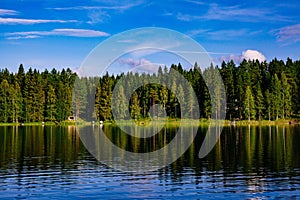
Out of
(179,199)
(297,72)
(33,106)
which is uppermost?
(297,72)

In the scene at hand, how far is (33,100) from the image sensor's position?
152750 mm

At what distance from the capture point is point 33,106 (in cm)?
15150

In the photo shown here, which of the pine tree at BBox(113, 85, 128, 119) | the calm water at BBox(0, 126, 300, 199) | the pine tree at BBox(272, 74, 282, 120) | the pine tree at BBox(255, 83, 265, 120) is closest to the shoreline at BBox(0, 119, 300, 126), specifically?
the pine tree at BBox(255, 83, 265, 120)

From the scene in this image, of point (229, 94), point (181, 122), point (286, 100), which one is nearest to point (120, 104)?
point (181, 122)

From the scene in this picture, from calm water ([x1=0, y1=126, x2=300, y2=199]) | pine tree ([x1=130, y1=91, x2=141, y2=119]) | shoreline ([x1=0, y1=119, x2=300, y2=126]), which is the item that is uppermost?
pine tree ([x1=130, y1=91, x2=141, y2=119])

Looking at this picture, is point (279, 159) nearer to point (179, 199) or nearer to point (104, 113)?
point (179, 199)

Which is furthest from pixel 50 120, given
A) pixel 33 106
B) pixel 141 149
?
pixel 141 149

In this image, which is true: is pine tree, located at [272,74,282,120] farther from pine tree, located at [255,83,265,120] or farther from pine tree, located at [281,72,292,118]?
pine tree, located at [255,83,265,120]

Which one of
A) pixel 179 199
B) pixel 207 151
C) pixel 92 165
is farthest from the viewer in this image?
pixel 207 151

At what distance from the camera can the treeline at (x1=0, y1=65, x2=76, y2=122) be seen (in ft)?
484

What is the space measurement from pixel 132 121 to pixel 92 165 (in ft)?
337

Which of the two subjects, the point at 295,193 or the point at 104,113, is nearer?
the point at 295,193

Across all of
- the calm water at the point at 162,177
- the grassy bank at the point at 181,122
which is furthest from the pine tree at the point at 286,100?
the calm water at the point at 162,177

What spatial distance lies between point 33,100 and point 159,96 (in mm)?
41060
